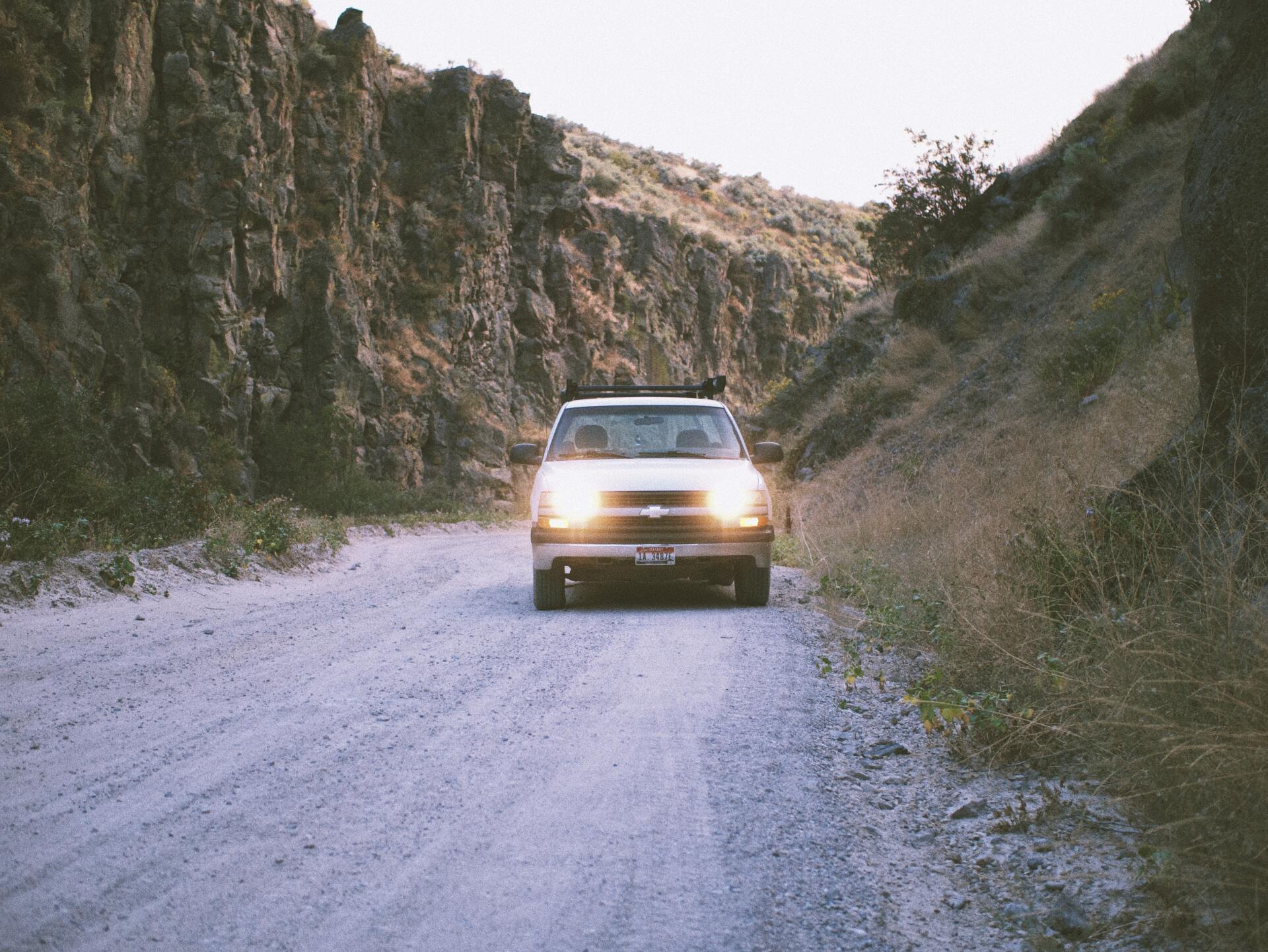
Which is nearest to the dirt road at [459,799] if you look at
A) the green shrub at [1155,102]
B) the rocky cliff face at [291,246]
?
the rocky cliff face at [291,246]

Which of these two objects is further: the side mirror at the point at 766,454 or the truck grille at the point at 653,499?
the side mirror at the point at 766,454

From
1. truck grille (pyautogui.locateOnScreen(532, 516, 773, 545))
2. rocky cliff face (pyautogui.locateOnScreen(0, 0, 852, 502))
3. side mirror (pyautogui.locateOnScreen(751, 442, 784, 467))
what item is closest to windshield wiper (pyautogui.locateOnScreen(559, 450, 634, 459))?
truck grille (pyautogui.locateOnScreen(532, 516, 773, 545))

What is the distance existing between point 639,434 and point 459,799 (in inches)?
287

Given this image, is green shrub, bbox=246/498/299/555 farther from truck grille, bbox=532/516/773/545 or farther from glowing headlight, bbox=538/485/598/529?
truck grille, bbox=532/516/773/545

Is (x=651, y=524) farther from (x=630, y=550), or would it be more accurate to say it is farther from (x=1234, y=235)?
(x=1234, y=235)

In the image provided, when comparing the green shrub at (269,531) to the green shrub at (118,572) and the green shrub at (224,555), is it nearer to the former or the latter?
the green shrub at (224,555)

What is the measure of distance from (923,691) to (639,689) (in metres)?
1.77

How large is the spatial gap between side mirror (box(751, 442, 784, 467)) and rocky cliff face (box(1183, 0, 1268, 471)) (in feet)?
15.4

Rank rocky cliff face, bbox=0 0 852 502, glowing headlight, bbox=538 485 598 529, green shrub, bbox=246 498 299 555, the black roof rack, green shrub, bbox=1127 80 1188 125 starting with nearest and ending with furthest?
glowing headlight, bbox=538 485 598 529 → the black roof rack → green shrub, bbox=246 498 299 555 → green shrub, bbox=1127 80 1188 125 → rocky cliff face, bbox=0 0 852 502

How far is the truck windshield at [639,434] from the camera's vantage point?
33.9 ft

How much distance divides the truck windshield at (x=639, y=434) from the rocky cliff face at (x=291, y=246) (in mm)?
12705

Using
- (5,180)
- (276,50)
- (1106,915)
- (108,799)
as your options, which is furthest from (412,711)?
(276,50)

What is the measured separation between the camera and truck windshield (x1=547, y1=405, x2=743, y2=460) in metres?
10.3

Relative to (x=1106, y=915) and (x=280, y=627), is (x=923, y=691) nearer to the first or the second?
(x=1106, y=915)
